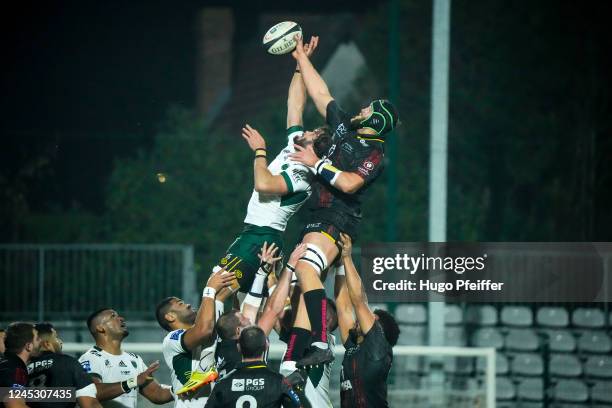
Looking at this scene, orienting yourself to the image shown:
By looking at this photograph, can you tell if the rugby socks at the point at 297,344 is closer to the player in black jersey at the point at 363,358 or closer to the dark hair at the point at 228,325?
the player in black jersey at the point at 363,358

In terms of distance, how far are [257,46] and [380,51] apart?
20.5 feet

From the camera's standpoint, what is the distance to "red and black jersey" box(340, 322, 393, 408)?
32.2 ft

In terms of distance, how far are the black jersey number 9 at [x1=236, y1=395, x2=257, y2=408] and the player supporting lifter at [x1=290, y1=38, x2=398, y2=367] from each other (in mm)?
A: 988

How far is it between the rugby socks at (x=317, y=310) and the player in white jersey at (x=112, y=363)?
1592mm

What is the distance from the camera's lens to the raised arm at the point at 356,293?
32.5 ft

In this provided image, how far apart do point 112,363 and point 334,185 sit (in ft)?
9.02

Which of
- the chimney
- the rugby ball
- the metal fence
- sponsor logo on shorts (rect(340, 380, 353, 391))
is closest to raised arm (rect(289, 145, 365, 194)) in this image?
the rugby ball

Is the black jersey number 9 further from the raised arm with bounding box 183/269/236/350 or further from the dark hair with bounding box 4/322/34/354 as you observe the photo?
the dark hair with bounding box 4/322/34/354

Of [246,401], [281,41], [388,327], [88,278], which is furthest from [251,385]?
[88,278]

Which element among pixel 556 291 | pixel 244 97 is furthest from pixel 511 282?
pixel 244 97

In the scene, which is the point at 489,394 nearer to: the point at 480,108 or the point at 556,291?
the point at 556,291

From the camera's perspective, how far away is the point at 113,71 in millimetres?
28875

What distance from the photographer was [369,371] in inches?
386

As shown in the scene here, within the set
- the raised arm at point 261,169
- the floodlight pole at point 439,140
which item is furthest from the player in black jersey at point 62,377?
the floodlight pole at point 439,140
